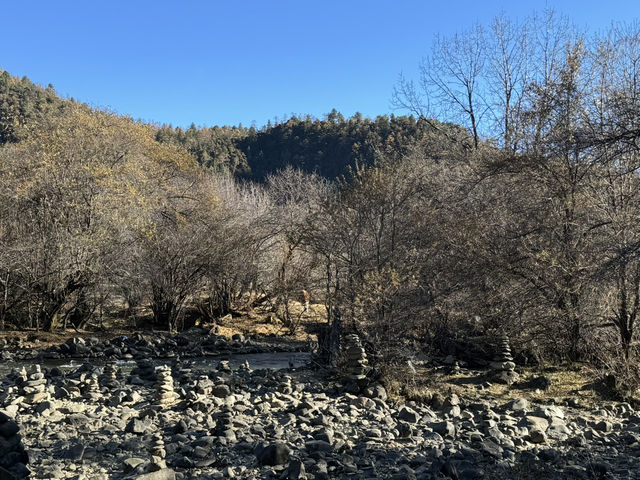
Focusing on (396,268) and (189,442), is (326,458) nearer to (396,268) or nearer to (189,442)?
(189,442)

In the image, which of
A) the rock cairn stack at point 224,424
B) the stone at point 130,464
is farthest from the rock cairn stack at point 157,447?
the rock cairn stack at point 224,424

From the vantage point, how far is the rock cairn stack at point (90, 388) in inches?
382

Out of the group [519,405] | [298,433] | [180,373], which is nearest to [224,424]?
[298,433]

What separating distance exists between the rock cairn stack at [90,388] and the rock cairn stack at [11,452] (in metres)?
4.71

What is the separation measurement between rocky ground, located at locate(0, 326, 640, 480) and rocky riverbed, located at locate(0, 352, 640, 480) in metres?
0.02

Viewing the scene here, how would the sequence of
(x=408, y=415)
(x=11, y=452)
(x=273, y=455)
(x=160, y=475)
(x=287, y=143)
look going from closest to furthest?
(x=11, y=452) < (x=160, y=475) < (x=273, y=455) < (x=408, y=415) < (x=287, y=143)

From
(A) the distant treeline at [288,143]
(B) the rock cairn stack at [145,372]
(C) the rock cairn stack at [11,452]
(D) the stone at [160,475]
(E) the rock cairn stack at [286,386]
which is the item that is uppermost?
(A) the distant treeline at [288,143]

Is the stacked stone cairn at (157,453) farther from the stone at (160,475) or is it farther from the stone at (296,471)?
the stone at (296,471)

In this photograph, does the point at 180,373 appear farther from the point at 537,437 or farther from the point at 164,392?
the point at 537,437

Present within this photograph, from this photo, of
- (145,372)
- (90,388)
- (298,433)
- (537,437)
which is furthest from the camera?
(145,372)

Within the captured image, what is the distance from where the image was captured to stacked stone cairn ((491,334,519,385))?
1109cm

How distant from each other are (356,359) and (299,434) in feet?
12.2

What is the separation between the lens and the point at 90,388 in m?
10.2

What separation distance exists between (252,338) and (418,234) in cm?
1074
